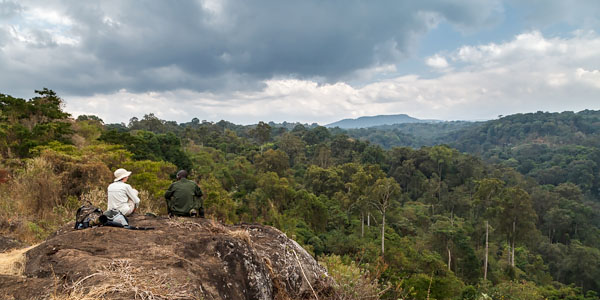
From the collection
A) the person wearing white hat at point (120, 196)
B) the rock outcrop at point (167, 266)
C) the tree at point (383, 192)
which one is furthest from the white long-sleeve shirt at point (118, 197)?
the tree at point (383, 192)

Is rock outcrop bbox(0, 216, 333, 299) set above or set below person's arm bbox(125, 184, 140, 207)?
below

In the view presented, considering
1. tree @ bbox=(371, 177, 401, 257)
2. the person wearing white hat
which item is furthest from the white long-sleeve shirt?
tree @ bbox=(371, 177, 401, 257)

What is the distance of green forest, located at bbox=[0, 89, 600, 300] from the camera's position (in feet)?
26.3

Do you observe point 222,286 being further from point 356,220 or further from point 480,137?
point 480,137

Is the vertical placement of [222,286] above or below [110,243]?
below

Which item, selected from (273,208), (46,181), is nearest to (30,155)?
(46,181)

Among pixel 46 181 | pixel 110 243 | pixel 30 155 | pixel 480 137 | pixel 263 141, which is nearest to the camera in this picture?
pixel 110 243

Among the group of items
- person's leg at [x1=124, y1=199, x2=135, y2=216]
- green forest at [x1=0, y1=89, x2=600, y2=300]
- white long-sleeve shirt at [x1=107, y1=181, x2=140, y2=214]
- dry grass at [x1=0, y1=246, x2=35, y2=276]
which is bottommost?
green forest at [x1=0, y1=89, x2=600, y2=300]

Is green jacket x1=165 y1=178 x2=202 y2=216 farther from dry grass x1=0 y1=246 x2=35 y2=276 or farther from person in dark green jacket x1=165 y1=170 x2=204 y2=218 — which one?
dry grass x1=0 y1=246 x2=35 y2=276

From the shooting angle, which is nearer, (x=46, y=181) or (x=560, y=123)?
(x=46, y=181)

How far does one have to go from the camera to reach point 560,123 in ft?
346

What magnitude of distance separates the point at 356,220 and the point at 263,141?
118 feet

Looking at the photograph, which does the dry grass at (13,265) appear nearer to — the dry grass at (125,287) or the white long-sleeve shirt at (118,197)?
the dry grass at (125,287)

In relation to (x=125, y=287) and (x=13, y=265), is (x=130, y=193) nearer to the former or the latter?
(x=13, y=265)
